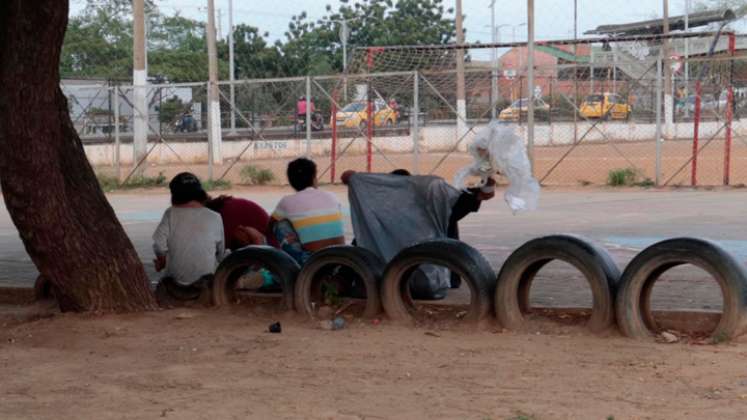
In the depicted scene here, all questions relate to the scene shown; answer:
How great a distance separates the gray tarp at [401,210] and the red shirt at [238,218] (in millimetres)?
1130

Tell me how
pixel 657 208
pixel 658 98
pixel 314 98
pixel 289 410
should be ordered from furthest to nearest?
pixel 314 98 < pixel 658 98 < pixel 657 208 < pixel 289 410

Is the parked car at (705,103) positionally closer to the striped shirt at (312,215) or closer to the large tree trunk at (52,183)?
the striped shirt at (312,215)

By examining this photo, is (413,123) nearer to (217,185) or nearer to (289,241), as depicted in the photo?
(217,185)

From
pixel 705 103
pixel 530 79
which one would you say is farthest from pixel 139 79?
pixel 705 103

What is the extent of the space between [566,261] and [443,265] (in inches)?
32.6

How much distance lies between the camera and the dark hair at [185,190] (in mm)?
8523

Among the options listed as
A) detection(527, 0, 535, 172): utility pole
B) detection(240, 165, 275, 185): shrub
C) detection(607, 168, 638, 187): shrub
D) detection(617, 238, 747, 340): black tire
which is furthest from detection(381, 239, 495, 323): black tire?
detection(240, 165, 275, 185): shrub

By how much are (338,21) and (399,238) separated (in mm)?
50118

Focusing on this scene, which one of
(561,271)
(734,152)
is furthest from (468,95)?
(561,271)

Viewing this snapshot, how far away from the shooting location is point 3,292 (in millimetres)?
9625

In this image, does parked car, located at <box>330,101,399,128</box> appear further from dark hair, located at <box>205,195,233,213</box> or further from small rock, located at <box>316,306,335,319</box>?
small rock, located at <box>316,306,335,319</box>

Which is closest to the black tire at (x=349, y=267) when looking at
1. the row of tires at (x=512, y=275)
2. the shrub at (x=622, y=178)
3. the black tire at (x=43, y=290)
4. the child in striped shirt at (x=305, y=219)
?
the row of tires at (x=512, y=275)

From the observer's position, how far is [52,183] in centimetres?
781

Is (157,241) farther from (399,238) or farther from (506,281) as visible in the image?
(506,281)
